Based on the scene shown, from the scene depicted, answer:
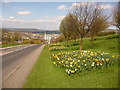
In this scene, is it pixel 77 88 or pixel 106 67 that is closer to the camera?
pixel 77 88

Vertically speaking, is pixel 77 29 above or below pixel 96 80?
above

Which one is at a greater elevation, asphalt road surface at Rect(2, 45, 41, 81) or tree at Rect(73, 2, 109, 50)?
tree at Rect(73, 2, 109, 50)

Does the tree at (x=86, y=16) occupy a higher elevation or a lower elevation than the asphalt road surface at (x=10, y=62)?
higher

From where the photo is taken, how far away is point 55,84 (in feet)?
17.1

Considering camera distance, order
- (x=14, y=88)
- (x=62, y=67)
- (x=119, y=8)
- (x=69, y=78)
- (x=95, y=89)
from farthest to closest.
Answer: (x=119, y=8) → (x=62, y=67) → (x=69, y=78) → (x=14, y=88) → (x=95, y=89)

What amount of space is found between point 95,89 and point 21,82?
325 cm

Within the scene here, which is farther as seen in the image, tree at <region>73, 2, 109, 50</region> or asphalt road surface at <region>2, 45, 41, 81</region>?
tree at <region>73, 2, 109, 50</region>

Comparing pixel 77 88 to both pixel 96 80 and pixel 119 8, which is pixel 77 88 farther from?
pixel 119 8

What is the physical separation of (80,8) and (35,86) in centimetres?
1515

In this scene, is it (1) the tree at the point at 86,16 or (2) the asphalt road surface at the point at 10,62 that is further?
(1) the tree at the point at 86,16

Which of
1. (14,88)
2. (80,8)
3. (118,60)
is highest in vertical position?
(80,8)

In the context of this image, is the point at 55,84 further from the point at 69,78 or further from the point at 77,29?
the point at 77,29

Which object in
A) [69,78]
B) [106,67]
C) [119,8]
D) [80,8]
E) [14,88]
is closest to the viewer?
[14,88]

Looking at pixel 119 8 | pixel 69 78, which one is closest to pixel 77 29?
pixel 119 8
